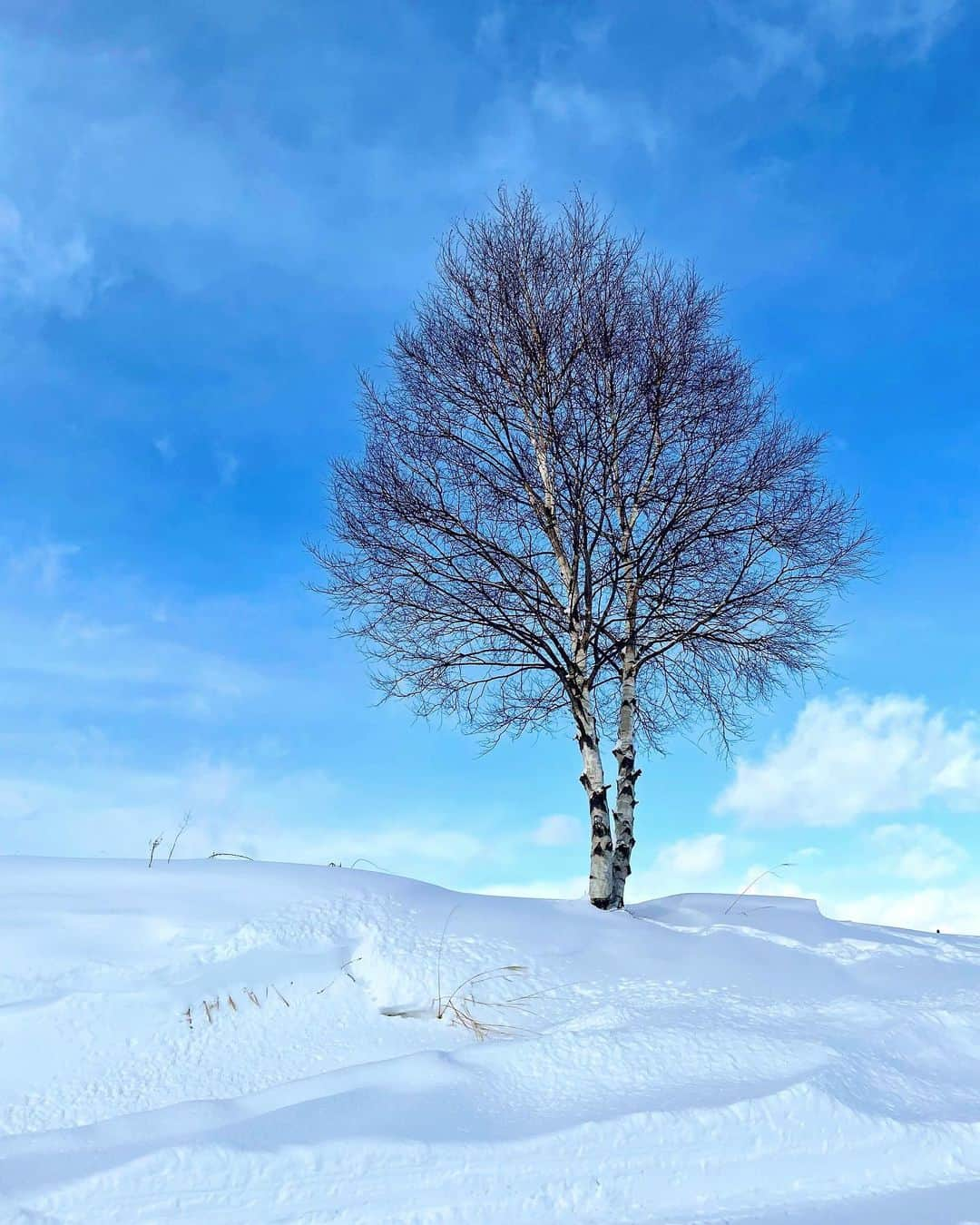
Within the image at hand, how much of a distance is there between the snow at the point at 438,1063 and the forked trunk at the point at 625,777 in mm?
2022

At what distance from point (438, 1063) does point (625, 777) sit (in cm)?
535

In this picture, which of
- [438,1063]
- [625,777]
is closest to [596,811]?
[625,777]

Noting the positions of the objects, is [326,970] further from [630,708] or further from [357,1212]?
[630,708]

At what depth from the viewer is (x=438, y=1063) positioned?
3.90 metres

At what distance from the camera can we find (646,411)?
9.52 metres

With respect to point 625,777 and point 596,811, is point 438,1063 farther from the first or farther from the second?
point 625,777

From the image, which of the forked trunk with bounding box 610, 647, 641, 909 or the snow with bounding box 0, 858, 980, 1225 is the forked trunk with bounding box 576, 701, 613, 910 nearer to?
the forked trunk with bounding box 610, 647, 641, 909

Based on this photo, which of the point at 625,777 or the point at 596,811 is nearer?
the point at 596,811

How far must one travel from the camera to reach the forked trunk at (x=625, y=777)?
28.7ft

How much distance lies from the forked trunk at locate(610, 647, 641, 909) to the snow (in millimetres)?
2022

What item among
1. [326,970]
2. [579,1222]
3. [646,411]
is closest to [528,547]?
[646,411]

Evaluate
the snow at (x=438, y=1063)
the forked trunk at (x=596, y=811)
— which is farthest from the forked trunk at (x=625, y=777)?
the snow at (x=438, y=1063)

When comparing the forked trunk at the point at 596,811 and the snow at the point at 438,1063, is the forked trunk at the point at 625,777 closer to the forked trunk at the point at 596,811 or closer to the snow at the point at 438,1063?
the forked trunk at the point at 596,811

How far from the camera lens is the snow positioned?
311cm
